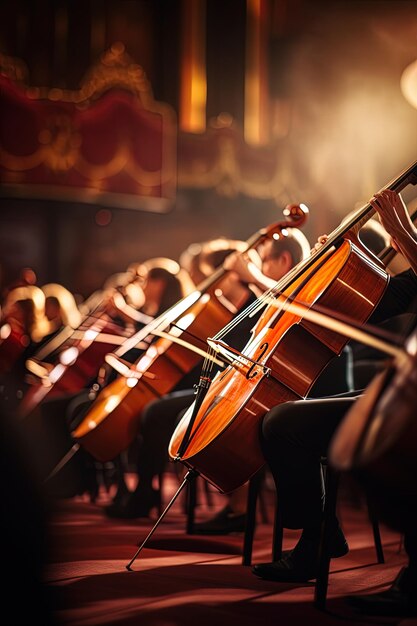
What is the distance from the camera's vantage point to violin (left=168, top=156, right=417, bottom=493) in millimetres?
2121

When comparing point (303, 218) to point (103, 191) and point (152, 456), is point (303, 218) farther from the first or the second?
point (103, 191)

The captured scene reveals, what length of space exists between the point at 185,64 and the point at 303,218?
21.6 ft

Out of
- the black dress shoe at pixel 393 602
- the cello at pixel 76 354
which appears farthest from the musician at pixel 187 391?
the black dress shoe at pixel 393 602

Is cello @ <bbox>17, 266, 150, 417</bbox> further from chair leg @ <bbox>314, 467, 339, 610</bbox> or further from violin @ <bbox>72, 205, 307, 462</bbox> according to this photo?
chair leg @ <bbox>314, 467, 339, 610</bbox>

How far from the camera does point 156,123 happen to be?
8344 millimetres

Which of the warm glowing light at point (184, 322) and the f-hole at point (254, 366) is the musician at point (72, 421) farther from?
the f-hole at point (254, 366)

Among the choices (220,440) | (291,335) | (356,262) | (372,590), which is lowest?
(372,590)

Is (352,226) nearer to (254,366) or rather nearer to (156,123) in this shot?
(254,366)

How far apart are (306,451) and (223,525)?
44.7 inches

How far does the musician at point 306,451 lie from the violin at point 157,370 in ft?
2.99

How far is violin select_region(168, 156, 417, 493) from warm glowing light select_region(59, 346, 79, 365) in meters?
2.06

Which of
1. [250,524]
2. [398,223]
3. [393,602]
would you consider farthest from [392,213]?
[250,524]

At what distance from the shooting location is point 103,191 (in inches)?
316

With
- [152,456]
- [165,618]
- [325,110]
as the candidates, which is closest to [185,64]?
[325,110]
